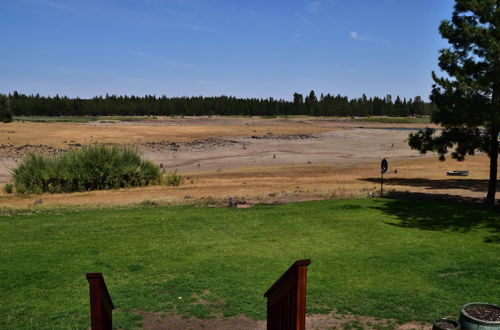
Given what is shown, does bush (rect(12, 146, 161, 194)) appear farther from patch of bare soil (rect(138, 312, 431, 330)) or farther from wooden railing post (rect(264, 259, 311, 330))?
wooden railing post (rect(264, 259, 311, 330))

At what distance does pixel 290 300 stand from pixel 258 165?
1484 inches

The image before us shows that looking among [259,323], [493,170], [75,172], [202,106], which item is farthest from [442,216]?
[202,106]

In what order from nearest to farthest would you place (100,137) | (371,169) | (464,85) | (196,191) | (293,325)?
(293,325) < (464,85) < (196,191) < (371,169) < (100,137)

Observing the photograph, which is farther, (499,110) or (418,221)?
(499,110)

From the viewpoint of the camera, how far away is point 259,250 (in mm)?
12484

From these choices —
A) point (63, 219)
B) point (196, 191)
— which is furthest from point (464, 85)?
point (63, 219)

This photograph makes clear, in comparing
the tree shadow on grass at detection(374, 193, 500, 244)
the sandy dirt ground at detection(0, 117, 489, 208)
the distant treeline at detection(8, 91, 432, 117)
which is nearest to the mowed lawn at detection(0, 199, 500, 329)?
the tree shadow on grass at detection(374, 193, 500, 244)

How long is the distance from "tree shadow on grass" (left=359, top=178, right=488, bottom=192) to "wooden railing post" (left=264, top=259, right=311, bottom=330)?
21.5 m

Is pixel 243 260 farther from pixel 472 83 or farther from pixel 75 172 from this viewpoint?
pixel 75 172

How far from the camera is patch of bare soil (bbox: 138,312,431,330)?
26.0 ft

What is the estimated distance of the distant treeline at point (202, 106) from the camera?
143750mm

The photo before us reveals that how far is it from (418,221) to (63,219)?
12.8m

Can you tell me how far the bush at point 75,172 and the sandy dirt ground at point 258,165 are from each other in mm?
1657

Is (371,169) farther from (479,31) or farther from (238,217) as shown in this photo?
(238,217)
